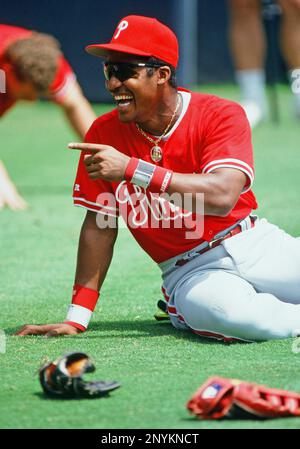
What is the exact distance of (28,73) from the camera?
22.6 ft

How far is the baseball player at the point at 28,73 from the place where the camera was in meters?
6.90

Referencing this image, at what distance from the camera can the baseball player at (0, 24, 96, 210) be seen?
6.90 m

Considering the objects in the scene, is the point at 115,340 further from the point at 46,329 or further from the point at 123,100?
the point at 123,100

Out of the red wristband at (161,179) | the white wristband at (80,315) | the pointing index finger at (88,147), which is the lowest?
the white wristband at (80,315)

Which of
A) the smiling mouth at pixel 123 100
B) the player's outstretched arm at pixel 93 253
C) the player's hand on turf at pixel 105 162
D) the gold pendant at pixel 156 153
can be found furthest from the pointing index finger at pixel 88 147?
the player's outstretched arm at pixel 93 253

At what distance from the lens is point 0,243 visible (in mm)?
6500

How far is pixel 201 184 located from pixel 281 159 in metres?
5.28

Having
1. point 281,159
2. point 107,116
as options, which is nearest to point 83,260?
point 107,116
